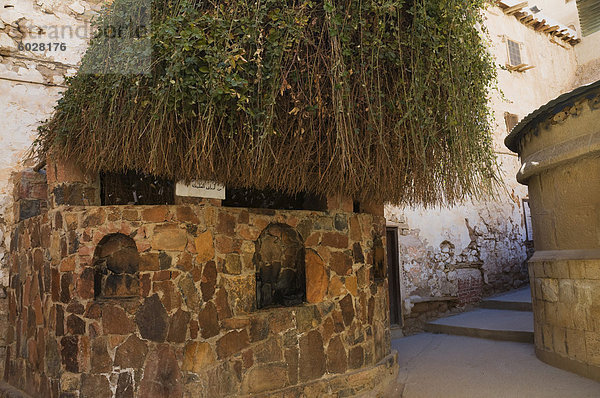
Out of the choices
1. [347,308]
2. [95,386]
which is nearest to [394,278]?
[347,308]

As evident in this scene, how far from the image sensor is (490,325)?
7.73 meters

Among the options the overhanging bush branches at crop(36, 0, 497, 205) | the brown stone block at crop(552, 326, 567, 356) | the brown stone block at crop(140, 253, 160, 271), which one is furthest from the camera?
the brown stone block at crop(552, 326, 567, 356)

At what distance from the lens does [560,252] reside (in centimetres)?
563

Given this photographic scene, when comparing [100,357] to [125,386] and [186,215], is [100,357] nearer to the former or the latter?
[125,386]

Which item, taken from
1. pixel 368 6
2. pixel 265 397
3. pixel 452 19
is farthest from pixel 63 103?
pixel 452 19

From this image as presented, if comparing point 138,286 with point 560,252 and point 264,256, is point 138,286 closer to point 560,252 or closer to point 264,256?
point 264,256

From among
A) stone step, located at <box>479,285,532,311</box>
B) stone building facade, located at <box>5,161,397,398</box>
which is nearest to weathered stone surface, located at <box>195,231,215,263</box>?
stone building facade, located at <box>5,161,397,398</box>

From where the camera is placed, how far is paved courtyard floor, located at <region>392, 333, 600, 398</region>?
16.3ft

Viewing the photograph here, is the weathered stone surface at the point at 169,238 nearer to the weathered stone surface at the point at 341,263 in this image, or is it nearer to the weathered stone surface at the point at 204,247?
the weathered stone surface at the point at 204,247

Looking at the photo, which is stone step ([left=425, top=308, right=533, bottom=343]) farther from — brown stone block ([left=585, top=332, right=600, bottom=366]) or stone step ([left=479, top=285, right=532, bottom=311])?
brown stone block ([left=585, top=332, right=600, bottom=366])

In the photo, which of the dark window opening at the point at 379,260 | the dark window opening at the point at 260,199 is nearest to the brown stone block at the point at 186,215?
the dark window opening at the point at 260,199

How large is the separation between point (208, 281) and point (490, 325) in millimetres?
5350

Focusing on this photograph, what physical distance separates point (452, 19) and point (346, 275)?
271 cm

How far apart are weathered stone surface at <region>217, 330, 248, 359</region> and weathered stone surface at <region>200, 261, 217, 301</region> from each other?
0.39m
